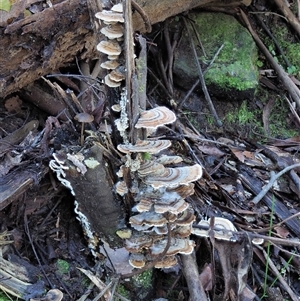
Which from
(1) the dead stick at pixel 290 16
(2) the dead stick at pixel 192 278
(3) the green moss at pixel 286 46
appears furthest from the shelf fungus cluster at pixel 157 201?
(1) the dead stick at pixel 290 16

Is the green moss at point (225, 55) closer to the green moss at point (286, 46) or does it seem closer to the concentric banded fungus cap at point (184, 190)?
the green moss at point (286, 46)

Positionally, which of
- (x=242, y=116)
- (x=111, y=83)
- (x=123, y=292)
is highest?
→ (x=111, y=83)

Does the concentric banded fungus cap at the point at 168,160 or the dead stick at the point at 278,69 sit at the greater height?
the concentric banded fungus cap at the point at 168,160

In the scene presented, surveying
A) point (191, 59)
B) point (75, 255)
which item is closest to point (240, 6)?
point (191, 59)

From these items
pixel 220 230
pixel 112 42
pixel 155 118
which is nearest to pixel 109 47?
pixel 112 42

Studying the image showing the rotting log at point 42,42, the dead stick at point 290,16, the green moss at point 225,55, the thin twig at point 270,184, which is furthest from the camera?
the dead stick at point 290,16

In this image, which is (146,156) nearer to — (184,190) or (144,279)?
(184,190)
